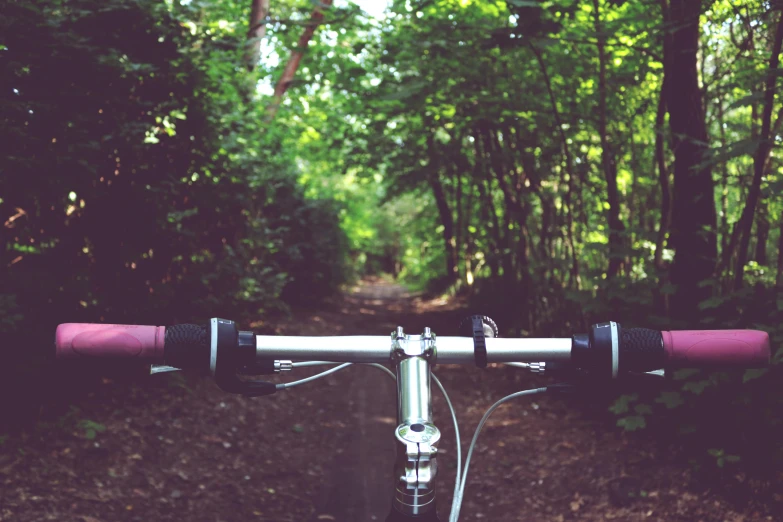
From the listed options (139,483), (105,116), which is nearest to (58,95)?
(105,116)

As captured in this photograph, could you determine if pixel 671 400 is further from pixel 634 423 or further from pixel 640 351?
pixel 640 351

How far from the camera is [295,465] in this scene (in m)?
5.58

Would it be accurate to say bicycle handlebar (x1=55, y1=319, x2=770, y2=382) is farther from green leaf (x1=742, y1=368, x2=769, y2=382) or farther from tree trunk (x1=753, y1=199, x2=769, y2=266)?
tree trunk (x1=753, y1=199, x2=769, y2=266)

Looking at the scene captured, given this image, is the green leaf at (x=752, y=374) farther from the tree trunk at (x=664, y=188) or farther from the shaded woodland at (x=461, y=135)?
the tree trunk at (x=664, y=188)

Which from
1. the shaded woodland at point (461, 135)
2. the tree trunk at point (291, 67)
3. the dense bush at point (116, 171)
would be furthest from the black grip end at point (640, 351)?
the tree trunk at point (291, 67)

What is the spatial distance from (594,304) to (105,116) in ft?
15.1

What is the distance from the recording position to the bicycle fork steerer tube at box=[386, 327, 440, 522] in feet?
4.22

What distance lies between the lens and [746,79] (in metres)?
5.06

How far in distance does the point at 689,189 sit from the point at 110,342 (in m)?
4.90

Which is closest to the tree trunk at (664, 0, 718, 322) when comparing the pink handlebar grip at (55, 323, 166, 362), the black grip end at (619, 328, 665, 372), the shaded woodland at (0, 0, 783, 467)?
the shaded woodland at (0, 0, 783, 467)

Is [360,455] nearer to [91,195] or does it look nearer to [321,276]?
[91,195]

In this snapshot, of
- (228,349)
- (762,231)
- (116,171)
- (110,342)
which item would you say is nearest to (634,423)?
(762,231)

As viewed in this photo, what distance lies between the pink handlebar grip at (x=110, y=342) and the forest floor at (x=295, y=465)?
2.97 metres

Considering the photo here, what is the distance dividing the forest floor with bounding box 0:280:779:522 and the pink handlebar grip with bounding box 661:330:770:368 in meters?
3.03
